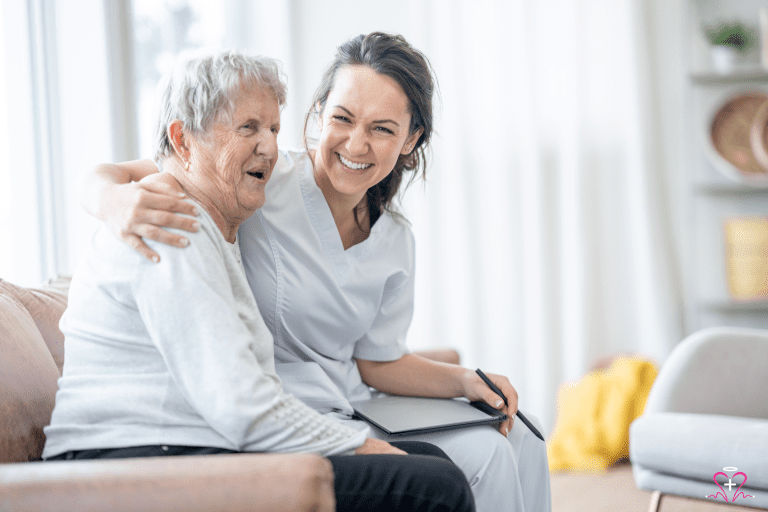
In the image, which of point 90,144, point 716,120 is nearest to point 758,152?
point 716,120

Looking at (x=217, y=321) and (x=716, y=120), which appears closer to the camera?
(x=217, y=321)

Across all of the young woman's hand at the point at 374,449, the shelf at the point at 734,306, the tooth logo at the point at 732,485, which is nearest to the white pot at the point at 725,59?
the shelf at the point at 734,306

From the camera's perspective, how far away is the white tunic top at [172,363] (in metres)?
0.86

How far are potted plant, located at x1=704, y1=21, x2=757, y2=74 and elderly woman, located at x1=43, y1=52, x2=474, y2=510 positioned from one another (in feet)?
8.44

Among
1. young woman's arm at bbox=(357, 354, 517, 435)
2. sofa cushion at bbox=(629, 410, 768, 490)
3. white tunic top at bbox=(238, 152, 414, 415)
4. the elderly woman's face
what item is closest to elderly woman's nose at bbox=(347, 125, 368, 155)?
white tunic top at bbox=(238, 152, 414, 415)

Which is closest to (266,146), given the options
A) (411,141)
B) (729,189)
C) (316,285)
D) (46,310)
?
(316,285)

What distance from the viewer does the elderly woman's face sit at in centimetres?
103

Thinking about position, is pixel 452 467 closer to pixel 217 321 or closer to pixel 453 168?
pixel 217 321

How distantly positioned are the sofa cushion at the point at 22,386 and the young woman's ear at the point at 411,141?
2.69 ft

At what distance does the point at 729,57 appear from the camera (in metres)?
2.88

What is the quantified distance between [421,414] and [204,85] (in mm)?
721

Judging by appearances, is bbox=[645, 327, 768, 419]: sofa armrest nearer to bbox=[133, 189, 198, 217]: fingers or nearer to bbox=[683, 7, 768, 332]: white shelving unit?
bbox=[683, 7, 768, 332]: white shelving unit

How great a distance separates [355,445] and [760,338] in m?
1.46

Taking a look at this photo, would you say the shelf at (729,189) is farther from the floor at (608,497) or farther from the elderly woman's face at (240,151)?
the elderly woman's face at (240,151)
